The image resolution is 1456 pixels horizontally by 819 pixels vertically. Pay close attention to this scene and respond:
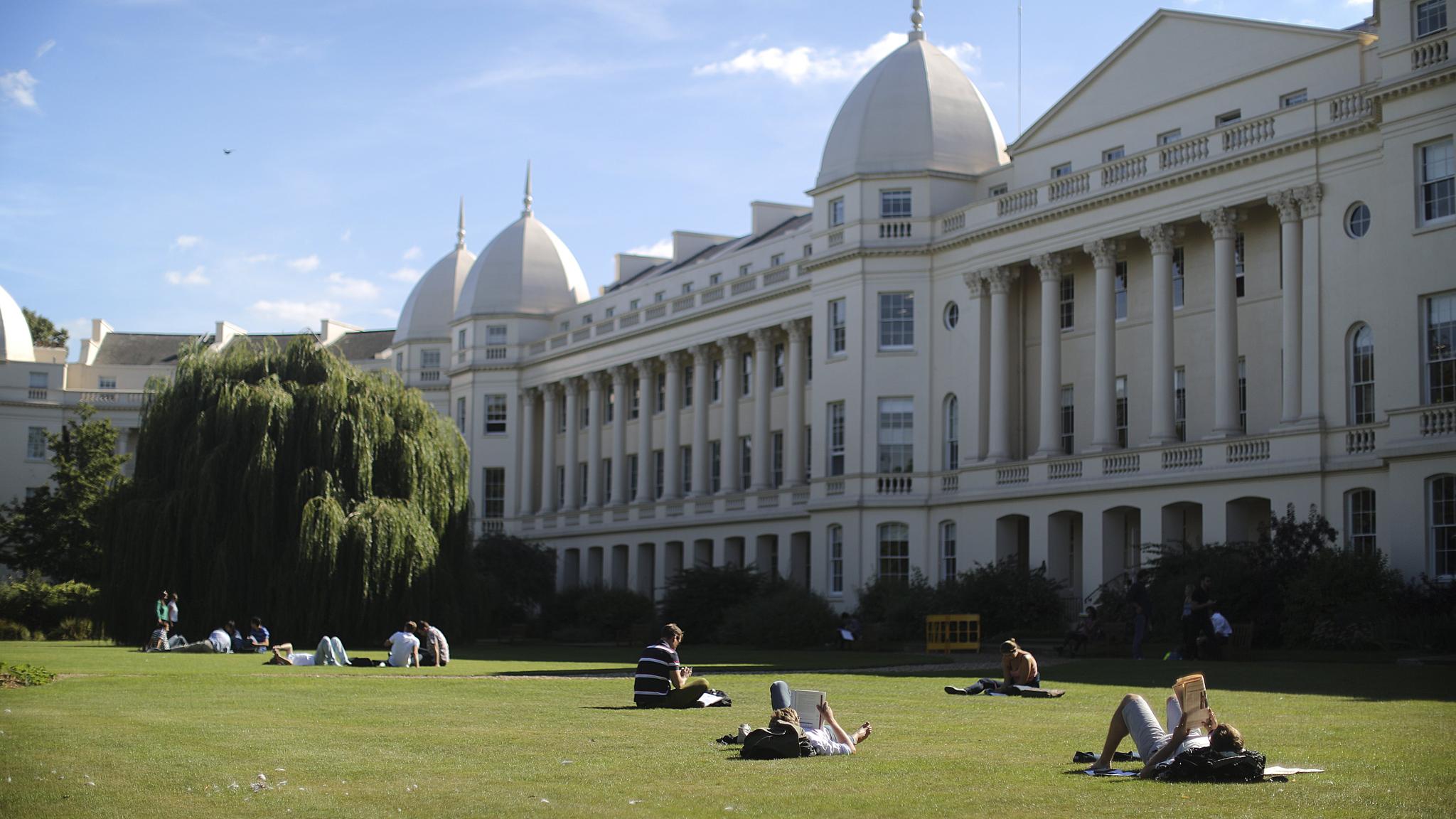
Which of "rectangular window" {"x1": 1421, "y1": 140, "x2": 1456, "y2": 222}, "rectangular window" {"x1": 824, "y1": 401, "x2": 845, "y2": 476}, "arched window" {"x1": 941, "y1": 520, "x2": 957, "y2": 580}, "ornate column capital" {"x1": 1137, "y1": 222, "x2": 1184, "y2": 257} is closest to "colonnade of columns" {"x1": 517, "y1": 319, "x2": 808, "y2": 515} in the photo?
"rectangular window" {"x1": 824, "y1": 401, "x2": 845, "y2": 476}

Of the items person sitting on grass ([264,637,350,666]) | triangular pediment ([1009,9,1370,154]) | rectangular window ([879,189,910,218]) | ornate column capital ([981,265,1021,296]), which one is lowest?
person sitting on grass ([264,637,350,666])

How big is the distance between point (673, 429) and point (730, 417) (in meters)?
5.20

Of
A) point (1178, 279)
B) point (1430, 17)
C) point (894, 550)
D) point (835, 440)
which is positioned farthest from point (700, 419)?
point (1430, 17)

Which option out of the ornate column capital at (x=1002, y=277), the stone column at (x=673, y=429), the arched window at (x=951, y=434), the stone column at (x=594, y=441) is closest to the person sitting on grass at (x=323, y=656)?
the arched window at (x=951, y=434)

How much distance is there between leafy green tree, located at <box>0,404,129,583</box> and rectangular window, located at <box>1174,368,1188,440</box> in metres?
49.0

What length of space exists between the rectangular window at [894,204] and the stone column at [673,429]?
18.7 metres

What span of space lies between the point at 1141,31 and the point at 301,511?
30.2 metres

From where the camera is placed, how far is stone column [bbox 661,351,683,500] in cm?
7794

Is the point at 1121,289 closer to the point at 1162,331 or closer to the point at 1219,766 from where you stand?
the point at 1162,331

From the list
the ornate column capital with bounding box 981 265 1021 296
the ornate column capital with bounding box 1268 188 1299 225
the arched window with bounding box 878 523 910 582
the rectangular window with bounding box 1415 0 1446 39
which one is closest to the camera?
the rectangular window with bounding box 1415 0 1446 39

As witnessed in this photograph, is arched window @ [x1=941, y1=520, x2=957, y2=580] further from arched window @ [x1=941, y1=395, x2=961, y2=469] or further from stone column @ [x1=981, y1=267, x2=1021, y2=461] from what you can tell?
stone column @ [x1=981, y1=267, x2=1021, y2=461]

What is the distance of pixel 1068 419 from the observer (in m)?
56.3

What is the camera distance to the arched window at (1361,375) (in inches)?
1738

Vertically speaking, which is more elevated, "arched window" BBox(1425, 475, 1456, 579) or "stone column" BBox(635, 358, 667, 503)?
"stone column" BBox(635, 358, 667, 503)
